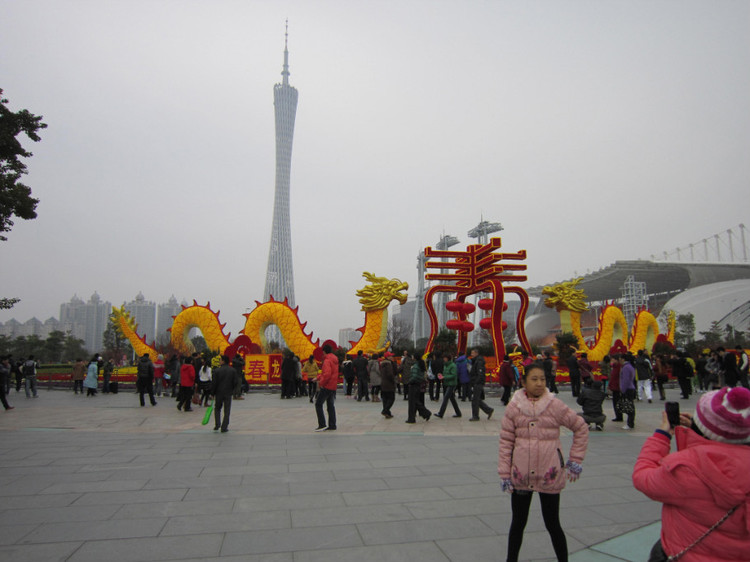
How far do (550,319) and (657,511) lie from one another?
7514 cm

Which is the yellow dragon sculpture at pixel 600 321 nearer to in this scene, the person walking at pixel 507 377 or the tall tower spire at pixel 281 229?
the person walking at pixel 507 377

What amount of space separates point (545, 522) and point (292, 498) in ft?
7.46

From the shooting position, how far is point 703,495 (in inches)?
66.0

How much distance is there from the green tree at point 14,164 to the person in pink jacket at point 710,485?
36.3 feet

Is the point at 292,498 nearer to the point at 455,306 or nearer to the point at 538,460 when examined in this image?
the point at 538,460

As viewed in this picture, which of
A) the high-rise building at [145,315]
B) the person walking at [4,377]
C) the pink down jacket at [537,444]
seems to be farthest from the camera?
the high-rise building at [145,315]

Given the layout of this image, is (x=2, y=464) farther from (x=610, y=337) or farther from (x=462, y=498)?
(x=610, y=337)

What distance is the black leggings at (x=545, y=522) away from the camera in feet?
9.20

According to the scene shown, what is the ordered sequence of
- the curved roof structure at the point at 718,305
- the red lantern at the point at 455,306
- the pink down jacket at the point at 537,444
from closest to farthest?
the pink down jacket at the point at 537,444, the red lantern at the point at 455,306, the curved roof structure at the point at 718,305

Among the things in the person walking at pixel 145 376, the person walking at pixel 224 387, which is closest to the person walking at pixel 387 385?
the person walking at pixel 224 387

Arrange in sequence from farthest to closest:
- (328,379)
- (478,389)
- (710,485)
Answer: (478,389), (328,379), (710,485)

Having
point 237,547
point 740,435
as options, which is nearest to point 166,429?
point 237,547

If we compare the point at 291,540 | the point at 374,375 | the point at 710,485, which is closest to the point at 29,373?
the point at 374,375

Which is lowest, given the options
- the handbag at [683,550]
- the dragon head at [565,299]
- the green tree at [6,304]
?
the handbag at [683,550]
